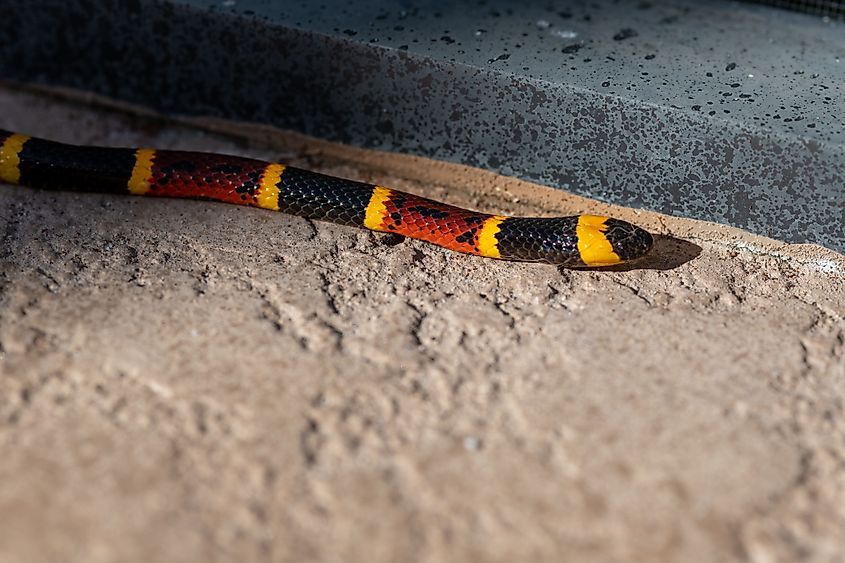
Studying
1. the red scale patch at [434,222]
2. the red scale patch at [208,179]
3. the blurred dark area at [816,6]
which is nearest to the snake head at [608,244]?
the red scale patch at [434,222]

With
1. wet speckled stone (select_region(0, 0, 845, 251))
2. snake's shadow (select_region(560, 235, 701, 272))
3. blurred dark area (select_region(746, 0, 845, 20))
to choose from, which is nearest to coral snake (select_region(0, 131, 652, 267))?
snake's shadow (select_region(560, 235, 701, 272))

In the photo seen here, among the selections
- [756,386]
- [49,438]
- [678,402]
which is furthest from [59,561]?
[756,386]

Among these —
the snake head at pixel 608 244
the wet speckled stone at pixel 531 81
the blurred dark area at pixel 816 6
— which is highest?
the blurred dark area at pixel 816 6

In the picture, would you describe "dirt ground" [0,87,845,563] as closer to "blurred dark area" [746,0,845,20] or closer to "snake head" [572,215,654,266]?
"snake head" [572,215,654,266]

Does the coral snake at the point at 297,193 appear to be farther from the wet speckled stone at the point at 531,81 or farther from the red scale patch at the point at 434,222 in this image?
the wet speckled stone at the point at 531,81

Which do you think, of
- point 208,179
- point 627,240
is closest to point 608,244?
point 627,240

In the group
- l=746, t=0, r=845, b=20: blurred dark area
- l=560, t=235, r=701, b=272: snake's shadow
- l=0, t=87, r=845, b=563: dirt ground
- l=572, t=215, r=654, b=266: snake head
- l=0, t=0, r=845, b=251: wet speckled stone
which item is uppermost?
l=746, t=0, r=845, b=20: blurred dark area
